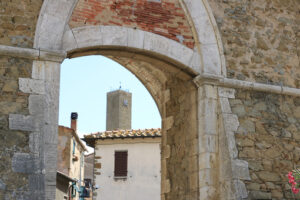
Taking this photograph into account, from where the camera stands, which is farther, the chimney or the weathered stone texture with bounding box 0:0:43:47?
the chimney

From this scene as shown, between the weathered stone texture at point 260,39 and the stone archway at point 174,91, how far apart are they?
24 centimetres

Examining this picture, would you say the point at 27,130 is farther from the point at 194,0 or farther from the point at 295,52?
the point at 295,52

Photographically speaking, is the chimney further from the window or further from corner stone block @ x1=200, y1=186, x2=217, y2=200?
corner stone block @ x1=200, y1=186, x2=217, y2=200

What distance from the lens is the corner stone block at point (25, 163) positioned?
6320mm

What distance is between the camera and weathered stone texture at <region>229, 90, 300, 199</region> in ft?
24.9

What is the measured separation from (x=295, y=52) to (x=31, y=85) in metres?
4.31

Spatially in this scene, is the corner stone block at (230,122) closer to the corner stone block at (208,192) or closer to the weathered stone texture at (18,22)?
the corner stone block at (208,192)

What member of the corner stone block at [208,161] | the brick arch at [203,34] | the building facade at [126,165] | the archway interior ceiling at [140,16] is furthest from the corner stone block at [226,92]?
the building facade at [126,165]

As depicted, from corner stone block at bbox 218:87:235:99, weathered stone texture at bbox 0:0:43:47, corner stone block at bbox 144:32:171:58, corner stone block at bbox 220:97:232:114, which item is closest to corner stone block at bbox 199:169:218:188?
corner stone block at bbox 220:97:232:114

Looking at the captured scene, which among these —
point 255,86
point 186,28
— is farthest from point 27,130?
point 255,86

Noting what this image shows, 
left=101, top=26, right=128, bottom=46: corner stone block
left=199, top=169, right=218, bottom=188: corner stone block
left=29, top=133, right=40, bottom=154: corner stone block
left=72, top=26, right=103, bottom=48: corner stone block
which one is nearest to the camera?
left=29, top=133, right=40, bottom=154: corner stone block

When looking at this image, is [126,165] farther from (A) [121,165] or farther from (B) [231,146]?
(B) [231,146]

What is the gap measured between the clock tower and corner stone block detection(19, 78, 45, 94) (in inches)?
970

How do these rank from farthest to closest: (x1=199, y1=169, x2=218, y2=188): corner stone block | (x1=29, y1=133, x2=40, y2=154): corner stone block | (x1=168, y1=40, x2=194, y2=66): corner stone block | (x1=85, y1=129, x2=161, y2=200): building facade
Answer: (x1=85, y1=129, x2=161, y2=200): building facade
(x1=168, y1=40, x2=194, y2=66): corner stone block
(x1=199, y1=169, x2=218, y2=188): corner stone block
(x1=29, y1=133, x2=40, y2=154): corner stone block
